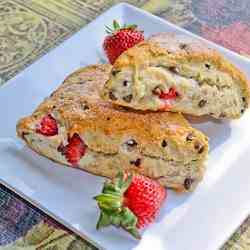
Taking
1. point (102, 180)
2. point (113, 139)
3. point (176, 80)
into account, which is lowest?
point (102, 180)

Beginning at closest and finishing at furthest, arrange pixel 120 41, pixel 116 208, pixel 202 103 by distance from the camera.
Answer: pixel 116 208 < pixel 202 103 < pixel 120 41

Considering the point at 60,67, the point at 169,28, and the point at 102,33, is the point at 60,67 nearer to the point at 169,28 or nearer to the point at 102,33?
the point at 102,33

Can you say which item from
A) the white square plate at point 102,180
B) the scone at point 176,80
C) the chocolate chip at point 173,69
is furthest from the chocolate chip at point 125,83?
the white square plate at point 102,180

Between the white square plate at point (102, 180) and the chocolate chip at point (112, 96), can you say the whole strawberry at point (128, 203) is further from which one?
the chocolate chip at point (112, 96)

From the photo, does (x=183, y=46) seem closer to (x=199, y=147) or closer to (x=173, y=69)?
(x=173, y=69)

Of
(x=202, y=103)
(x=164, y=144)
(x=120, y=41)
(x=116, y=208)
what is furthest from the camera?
(x=120, y=41)

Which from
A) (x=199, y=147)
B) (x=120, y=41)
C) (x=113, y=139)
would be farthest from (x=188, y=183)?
(x=120, y=41)

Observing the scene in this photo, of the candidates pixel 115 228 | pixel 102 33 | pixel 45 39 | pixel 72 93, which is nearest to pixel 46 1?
pixel 45 39

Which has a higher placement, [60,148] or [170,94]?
[170,94]
